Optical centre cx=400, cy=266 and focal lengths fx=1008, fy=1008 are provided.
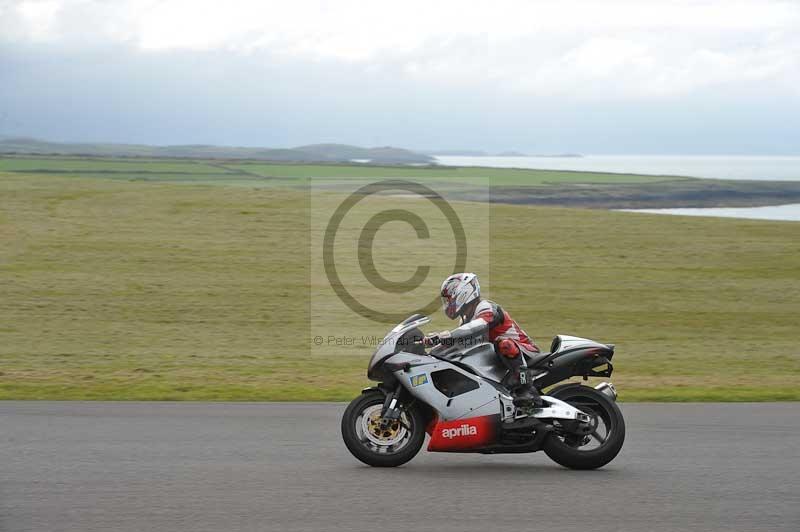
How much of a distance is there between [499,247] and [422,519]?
23362mm

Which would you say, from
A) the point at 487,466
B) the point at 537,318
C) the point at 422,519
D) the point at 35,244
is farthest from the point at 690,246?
the point at 422,519

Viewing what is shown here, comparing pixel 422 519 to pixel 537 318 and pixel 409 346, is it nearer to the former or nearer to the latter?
pixel 409 346

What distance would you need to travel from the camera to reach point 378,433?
821cm

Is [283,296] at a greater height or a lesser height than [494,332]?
lesser

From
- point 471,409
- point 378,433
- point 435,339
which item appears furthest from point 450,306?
point 378,433

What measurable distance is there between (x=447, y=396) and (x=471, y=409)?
224 millimetres

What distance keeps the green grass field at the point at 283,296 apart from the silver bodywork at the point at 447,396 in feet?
15.3

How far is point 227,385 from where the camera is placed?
14000mm

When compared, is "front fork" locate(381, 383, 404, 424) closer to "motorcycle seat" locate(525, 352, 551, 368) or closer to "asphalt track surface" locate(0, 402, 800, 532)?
"asphalt track surface" locate(0, 402, 800, 532)

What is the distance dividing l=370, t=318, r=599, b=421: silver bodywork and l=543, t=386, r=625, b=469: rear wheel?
0.55 feet

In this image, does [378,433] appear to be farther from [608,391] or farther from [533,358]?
[608,391]

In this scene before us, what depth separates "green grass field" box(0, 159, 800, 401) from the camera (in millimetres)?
14969

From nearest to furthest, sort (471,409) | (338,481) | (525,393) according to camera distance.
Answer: (338,481)
(471,409)
(525,393)

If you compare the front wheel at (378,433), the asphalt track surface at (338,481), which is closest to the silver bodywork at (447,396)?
the front wheel at (378,433)
